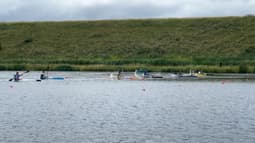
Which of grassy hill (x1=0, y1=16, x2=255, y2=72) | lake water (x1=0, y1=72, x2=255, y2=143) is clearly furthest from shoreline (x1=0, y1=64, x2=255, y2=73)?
lake water (x1=0, y1=72, x2=255, y2=143)

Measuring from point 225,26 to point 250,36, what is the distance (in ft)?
26.9

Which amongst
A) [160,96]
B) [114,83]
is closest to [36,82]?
[114,83]

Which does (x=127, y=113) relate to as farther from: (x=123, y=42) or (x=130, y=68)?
(x=123, y=42)

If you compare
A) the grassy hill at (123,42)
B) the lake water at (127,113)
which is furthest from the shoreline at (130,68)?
the lake water at (127,113)

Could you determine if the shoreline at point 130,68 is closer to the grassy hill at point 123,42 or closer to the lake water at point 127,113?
the grassy hill at point 123,42

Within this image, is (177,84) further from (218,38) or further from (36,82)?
(218,38)

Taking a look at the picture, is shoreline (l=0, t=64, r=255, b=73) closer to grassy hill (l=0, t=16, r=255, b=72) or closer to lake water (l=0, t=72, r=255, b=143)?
grassy hill (l=0, t=16, r=255, b=72)

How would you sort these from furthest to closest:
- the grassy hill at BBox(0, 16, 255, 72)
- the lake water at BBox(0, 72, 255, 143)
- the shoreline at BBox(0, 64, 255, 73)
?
the grassy hill at BBox(0, 16, 255, 72), the shoreline at BBox(0, 64, 255, 73), the lake water at BBox(0, 72, 255, 143)

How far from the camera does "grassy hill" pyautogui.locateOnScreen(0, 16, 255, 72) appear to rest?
83125 mm

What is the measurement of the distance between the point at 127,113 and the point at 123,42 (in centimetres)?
6581

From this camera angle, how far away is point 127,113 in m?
32.6

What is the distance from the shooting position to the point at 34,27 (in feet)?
364

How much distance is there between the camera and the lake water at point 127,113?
25.2m

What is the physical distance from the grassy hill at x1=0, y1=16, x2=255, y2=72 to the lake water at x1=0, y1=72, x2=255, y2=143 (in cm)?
2532
